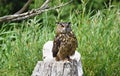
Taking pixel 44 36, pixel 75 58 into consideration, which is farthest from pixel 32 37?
pixel 75 58

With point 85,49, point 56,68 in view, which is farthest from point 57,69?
point 85,49

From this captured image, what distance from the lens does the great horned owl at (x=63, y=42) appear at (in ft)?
12.5

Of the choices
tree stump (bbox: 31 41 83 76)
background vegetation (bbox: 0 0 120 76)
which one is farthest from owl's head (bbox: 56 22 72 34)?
background vegetation (bbox: 0 0 120 76)

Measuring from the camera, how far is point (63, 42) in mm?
3852

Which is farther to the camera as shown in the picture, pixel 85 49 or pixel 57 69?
pixel 85 49

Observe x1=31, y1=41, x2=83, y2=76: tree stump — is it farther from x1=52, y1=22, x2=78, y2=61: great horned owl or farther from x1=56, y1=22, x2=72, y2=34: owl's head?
x1=56, y1=22, x2=72, y2=34: owl's head

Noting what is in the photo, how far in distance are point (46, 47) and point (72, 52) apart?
554 millimetres

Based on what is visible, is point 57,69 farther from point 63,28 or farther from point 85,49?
point 85,49

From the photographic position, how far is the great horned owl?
3.80 metres

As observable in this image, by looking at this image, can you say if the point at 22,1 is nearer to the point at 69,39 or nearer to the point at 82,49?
the point at 82,49

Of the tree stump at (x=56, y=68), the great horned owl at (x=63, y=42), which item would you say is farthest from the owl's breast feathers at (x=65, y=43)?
the tree stump at (x=56, y=68)

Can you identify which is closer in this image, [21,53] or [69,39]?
[69,39]

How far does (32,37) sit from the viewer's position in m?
5.66

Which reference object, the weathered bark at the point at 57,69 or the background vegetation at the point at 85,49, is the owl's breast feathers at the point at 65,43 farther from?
the background vegetation at the point at 85,49
